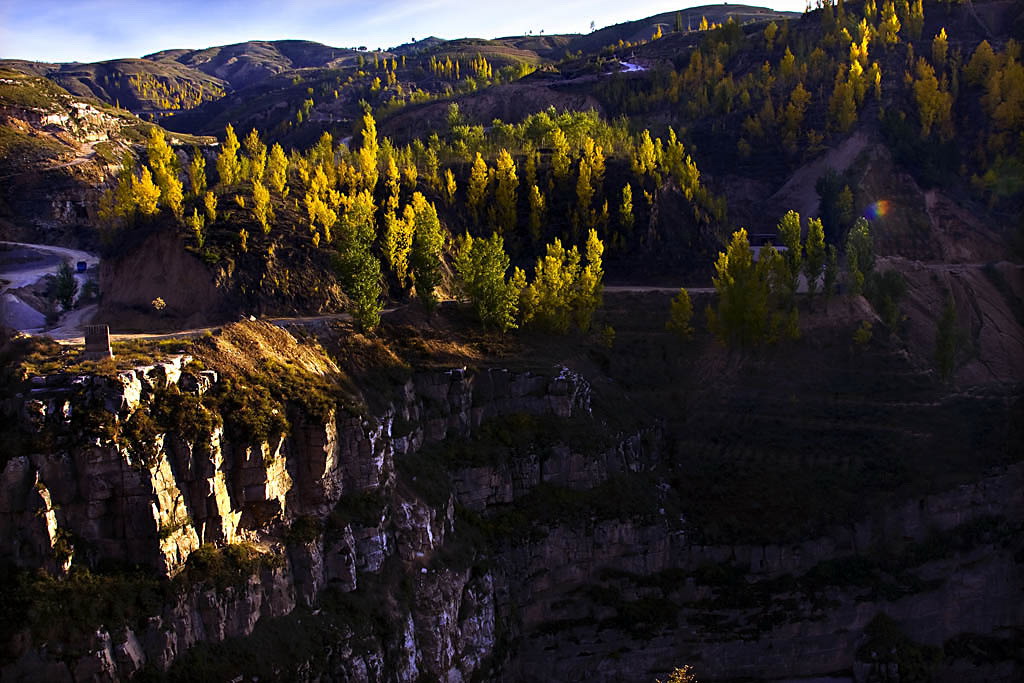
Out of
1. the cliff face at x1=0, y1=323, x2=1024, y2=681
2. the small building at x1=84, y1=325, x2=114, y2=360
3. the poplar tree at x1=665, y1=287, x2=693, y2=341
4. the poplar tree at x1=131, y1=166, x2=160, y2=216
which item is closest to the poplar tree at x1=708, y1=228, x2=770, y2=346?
the poplar tree at x1=665, y1=287, x2=693, y2=341

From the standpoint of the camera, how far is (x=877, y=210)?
8156 centimetres

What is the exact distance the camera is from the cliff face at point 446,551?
31906mm

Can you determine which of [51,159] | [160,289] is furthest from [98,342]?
[51,159]

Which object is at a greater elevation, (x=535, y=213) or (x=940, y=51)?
(x=940, y=51)

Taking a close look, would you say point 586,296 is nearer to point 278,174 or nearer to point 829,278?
point 829,278

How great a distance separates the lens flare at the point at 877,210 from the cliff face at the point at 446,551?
34240 millimetres

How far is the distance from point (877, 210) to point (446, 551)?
58501 millimetres

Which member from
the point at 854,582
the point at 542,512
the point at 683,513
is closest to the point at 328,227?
the point at 542,512

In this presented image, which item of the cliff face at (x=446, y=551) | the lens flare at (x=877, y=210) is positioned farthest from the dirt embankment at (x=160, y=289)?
the lens flare at (x=877, y=210)

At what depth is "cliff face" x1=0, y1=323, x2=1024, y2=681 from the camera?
105 ft

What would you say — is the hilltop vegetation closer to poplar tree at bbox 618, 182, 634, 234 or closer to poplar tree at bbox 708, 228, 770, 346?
poplar tree at bbox 618, 182, 634, 234

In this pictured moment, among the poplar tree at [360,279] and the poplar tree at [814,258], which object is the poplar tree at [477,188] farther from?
the poplar tree at [814,258]

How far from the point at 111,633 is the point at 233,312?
77.8 ft

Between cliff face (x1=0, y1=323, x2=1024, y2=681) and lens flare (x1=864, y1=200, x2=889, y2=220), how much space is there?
112 feet
